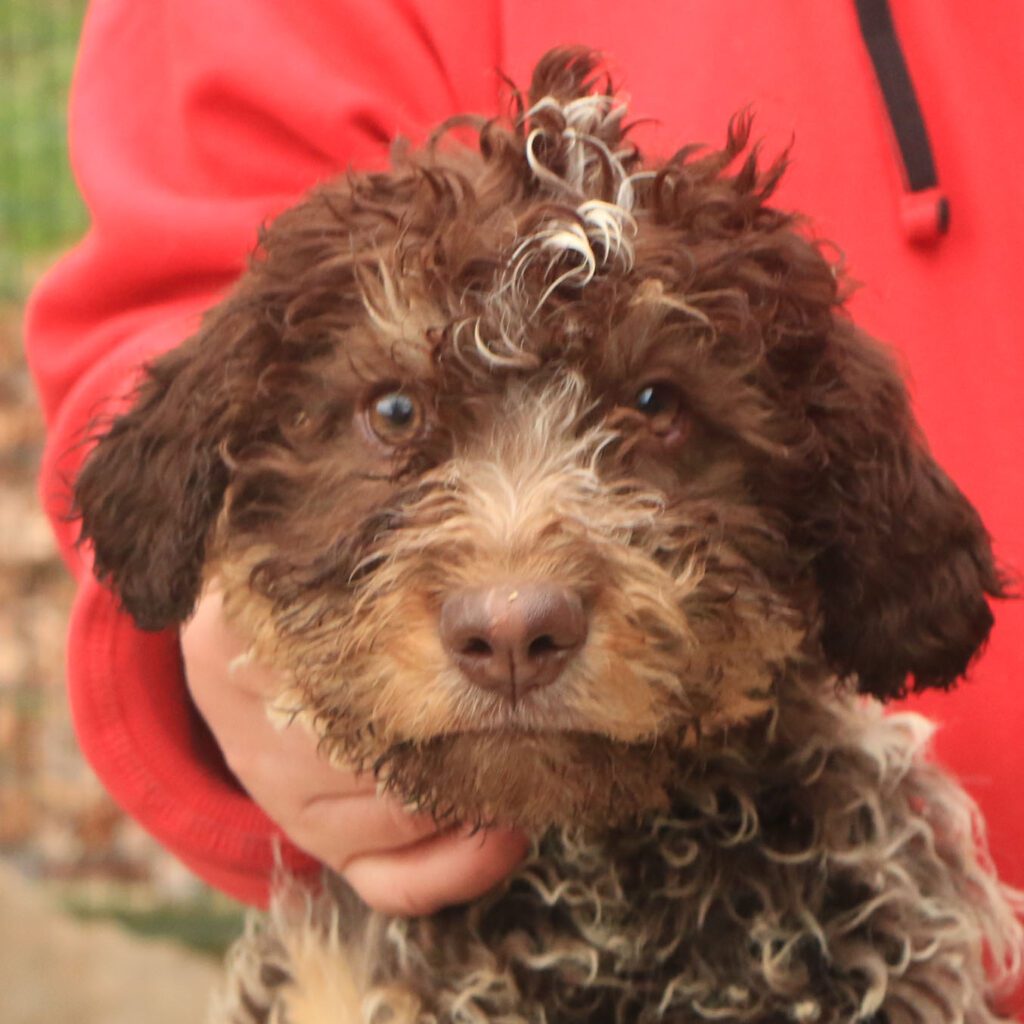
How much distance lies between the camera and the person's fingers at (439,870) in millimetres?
2641

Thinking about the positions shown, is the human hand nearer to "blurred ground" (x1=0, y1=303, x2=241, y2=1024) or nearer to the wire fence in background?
"blurred ground" (x1=0, y1=303, x2=241, y2=1024)

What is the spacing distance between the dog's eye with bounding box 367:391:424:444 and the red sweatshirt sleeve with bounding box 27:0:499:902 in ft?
2.05

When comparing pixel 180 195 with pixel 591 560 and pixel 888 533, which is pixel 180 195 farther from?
pixel 888 533

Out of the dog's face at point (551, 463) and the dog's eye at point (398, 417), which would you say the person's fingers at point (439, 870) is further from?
the dog's eye at point (398, 417)

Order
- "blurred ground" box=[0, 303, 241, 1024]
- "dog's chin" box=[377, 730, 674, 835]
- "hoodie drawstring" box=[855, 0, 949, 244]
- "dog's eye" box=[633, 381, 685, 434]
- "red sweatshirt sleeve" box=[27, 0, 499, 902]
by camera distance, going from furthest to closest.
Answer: "blurred ground" box=[0, 303, 241, 1024] → "red sweatshirt sleeve" box=[27, 0, 499, 902] → "hoodie drawstring" box=[855, 0, 949, 244] → "dog's eye" box=[633, 381, 685, 434] → "dog's chin" box=[377, 730, 674, 835]

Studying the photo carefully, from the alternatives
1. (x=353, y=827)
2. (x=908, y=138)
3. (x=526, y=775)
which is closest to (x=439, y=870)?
(x=353, y=827)

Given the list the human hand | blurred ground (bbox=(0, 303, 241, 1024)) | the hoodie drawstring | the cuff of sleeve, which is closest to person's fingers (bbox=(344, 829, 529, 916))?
the human hand

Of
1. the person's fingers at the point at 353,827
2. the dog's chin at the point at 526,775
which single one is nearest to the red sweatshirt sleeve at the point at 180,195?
the person's fingers at the point at 353,827

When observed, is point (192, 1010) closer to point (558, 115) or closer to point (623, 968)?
point (623, 968)

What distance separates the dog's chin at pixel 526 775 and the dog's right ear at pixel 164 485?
51 centimetres

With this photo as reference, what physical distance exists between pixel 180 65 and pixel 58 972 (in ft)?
12.5

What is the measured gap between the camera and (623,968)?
8.71 feet

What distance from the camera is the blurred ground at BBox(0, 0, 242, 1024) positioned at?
6.29 meters

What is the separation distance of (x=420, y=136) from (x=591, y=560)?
1299 millimetres
